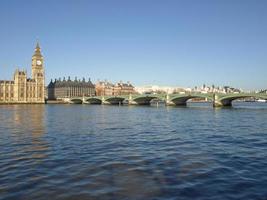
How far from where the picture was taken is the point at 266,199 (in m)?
10.2

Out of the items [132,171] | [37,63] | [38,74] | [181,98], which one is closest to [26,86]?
[38,74]

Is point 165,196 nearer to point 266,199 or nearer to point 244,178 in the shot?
point 266,199

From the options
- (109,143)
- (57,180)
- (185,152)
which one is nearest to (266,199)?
(57,180)

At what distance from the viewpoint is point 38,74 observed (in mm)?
179125

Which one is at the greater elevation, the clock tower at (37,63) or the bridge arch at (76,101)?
the clock tower at (37,63)

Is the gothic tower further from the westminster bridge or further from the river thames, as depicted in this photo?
the river thames

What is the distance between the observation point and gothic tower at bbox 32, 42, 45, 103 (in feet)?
573

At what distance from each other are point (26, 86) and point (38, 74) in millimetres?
11372

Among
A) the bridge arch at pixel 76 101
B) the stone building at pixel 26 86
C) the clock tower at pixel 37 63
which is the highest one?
the clock tower at pixel 37 63

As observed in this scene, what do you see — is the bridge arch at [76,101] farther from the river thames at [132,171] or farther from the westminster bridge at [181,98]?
the river thames at [132,171]

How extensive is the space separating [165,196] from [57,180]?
442 cm

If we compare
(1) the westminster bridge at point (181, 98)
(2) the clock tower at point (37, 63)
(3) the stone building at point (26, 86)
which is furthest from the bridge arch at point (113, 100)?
(2) the clock tower at point (37, 63)

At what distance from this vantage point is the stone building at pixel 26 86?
165 metres

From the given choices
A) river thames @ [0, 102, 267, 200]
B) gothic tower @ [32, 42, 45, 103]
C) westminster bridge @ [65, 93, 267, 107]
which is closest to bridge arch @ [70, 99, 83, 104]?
westminster bridge @ [65, 93, 267, 107]
